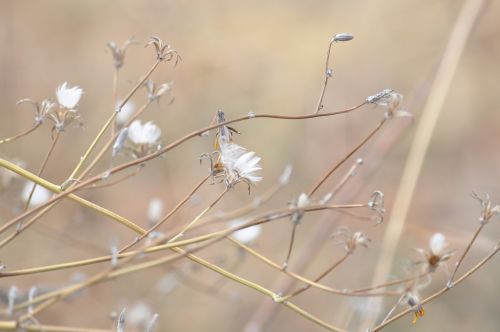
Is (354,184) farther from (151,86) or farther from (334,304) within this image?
(151,86)

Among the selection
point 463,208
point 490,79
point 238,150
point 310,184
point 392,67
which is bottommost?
point 238,150

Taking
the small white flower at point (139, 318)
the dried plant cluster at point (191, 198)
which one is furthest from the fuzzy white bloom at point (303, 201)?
the small white flower at point (139, 318)

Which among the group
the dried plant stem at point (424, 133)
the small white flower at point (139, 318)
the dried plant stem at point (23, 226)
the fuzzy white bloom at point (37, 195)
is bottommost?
the dried plant stem at point (23, 226)

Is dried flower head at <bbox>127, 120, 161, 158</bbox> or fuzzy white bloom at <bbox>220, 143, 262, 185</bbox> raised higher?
dried flower head at <bbox>127, 120, 161, 158</bbox>

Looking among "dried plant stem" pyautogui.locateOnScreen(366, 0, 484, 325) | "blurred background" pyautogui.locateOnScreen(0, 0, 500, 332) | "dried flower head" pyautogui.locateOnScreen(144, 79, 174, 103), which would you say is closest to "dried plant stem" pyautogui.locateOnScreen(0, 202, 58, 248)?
"dried flower head" pyautogui.locateOnScreen(144, 79, 174, 103)

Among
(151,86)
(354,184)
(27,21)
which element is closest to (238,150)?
(151,86)

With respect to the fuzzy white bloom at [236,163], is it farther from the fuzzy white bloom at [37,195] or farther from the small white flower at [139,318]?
the small white flower at [139,318]

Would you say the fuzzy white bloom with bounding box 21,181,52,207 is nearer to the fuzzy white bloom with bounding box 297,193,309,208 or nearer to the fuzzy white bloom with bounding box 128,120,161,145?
the fuzzy white bloom with bounding box 128,120,161,145
